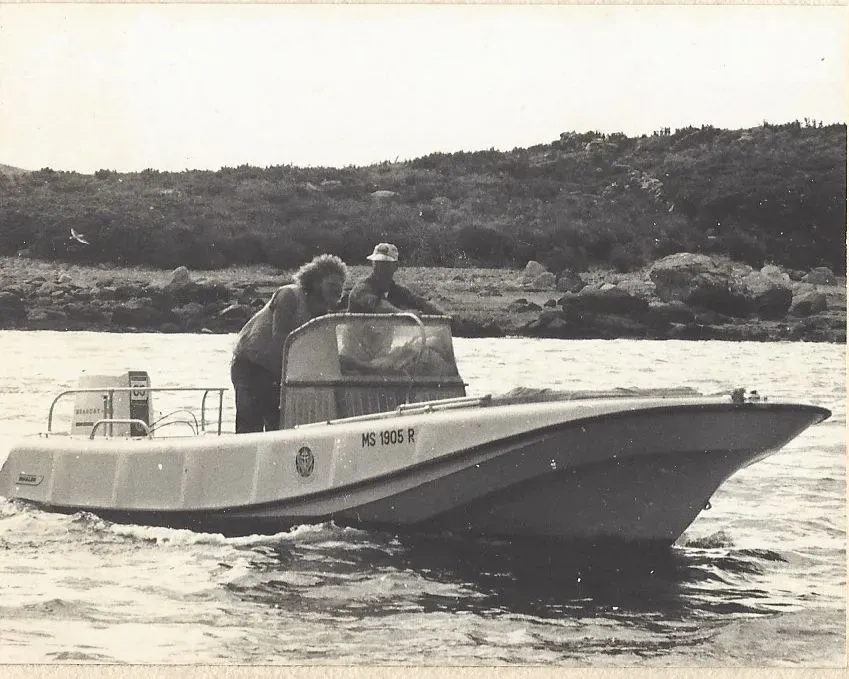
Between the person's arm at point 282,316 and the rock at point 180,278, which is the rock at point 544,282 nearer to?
the rock at point 180,278

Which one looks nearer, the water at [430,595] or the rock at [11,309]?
the water at [430,595]

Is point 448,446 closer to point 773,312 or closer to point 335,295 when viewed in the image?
point 335,295

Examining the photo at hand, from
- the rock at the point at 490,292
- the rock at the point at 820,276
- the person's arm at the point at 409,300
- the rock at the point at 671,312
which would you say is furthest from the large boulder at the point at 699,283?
the person's arm at the point at 409,300

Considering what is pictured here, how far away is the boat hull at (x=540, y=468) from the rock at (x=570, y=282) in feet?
37.1

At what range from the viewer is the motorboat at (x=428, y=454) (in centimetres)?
952

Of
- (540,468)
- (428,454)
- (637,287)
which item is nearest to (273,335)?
(428,454)

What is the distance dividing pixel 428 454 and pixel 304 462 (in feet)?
3.80

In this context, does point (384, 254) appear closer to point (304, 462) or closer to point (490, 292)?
point (304, 462)

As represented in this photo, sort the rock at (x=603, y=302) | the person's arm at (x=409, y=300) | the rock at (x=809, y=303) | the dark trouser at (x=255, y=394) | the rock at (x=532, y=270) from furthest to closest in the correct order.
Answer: the rock at (x=603, y=302), the rock at (x=532, y=270), the rock at (x=809, y=303), the dark trouser at (x=255, y=394), the person's arm at (x=409, y=300)

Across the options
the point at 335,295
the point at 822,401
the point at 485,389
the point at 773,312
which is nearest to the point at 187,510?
the point at 335,295

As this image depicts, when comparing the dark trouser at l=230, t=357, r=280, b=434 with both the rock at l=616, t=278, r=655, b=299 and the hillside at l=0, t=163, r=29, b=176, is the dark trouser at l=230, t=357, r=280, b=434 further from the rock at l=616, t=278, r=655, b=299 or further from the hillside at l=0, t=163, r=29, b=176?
the rock at l=616, t=278, r=655, b=299

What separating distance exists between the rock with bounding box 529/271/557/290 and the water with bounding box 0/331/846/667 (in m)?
8.42

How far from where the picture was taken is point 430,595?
984cm

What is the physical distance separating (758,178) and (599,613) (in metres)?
7.28
